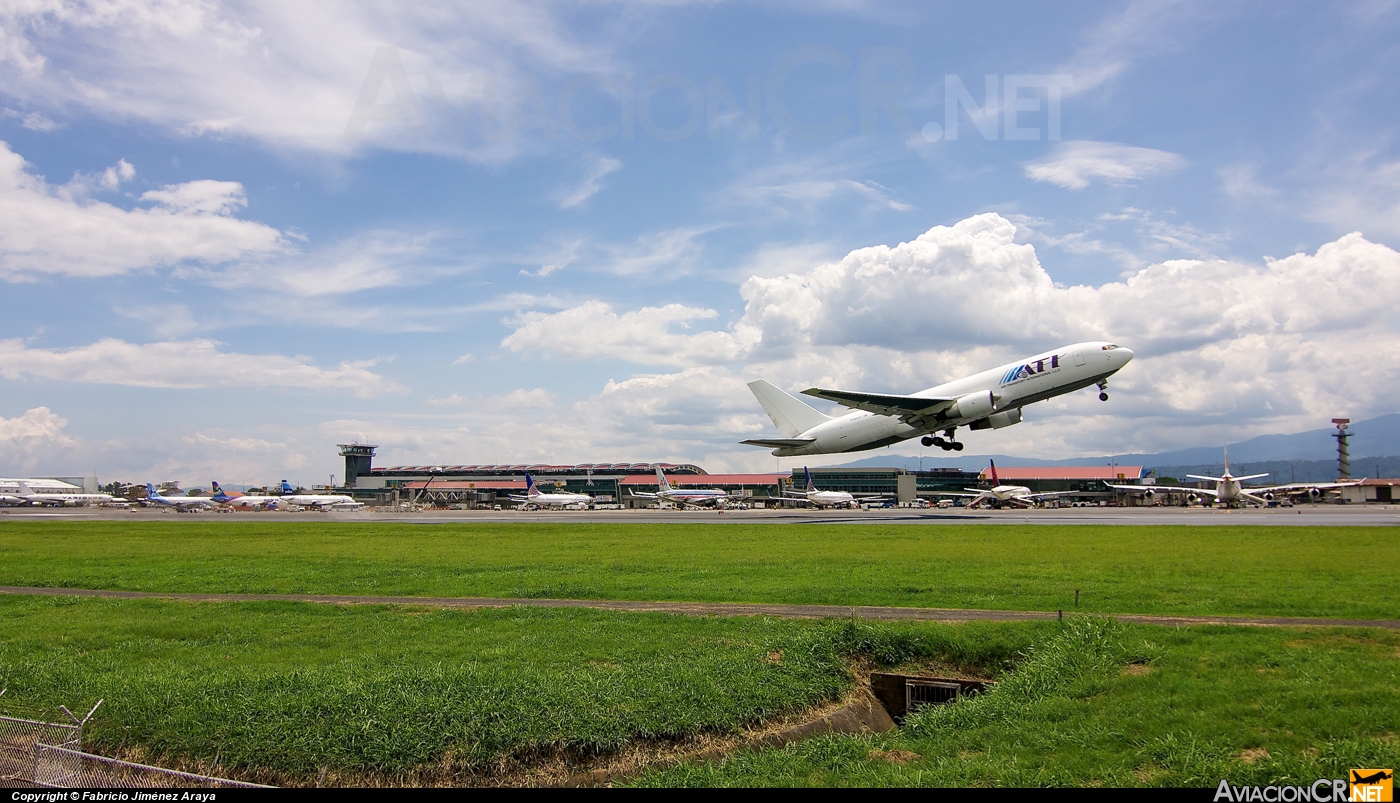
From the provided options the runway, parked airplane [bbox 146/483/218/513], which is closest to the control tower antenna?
the runway

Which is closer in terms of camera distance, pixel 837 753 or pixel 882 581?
pixel 837 753

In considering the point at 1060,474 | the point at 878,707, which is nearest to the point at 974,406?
the point at 878,707

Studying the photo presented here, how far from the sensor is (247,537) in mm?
52969

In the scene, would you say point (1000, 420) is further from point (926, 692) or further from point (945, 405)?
point (926, 692)

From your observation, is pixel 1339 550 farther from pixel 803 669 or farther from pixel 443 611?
pixel 443 611

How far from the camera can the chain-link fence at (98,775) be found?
29.0 feet

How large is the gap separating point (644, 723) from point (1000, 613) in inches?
402

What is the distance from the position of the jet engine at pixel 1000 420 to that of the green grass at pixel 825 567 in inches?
590

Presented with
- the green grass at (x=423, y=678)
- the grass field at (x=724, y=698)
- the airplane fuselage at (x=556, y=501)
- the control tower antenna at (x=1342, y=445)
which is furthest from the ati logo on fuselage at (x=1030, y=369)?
the control tower antenna at (x=1342, y=445)

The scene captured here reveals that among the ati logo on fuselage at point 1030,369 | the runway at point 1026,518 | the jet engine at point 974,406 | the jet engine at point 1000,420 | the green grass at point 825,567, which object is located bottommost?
the runway at point 1026,518

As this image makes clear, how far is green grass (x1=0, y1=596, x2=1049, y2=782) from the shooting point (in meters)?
10.7

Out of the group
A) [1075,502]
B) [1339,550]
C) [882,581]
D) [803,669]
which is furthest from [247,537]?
[1075,502]

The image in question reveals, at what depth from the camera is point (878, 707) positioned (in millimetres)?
13906

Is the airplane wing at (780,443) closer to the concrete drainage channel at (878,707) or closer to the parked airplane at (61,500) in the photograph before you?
the concrete drainage channel at (878,707)
